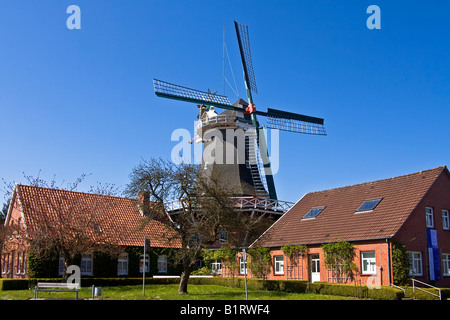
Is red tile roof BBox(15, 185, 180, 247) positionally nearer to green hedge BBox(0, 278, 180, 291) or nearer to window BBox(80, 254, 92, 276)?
window BBox(80, 254, 92, 276)

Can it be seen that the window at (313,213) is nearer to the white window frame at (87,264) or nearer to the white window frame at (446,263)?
the white window frame at (446,263)

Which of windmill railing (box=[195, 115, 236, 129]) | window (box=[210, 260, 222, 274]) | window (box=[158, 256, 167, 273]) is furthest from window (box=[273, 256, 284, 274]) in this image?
windmill railing (box=[195, 115, 236, 129])

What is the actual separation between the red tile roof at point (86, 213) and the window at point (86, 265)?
7.20 ft

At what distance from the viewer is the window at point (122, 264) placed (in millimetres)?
33719

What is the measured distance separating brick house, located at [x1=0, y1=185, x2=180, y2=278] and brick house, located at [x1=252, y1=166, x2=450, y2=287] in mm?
7449

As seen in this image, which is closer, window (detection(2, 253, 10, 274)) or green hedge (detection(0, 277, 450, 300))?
green hedge (detection(0, 277, 450, 300))

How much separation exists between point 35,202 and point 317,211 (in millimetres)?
18057

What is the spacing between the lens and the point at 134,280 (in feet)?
101

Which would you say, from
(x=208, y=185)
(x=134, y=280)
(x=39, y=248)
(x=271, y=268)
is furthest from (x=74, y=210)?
(x=271, y=268)

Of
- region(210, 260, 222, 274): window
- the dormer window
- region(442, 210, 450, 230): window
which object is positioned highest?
the dormer window

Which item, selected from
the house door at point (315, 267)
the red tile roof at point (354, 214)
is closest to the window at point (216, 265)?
the red tile roof at point (354, 214)

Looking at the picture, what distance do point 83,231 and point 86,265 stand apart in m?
6.36

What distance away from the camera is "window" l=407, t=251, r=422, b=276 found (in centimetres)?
2489
